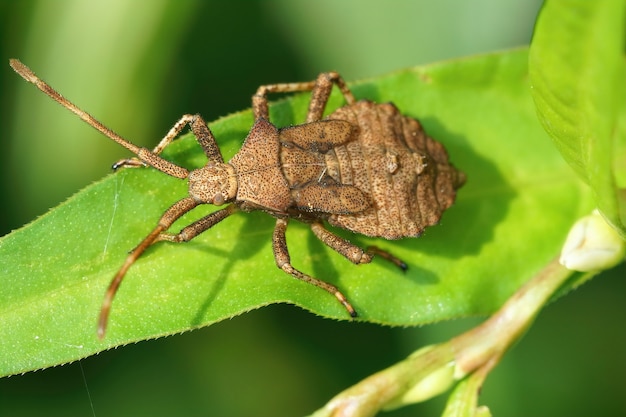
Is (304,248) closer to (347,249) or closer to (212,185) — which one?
(347,249)

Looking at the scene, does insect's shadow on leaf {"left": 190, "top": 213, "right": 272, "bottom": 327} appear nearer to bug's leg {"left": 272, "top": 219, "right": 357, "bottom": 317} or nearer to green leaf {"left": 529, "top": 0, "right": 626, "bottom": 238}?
bug's leg {"left": 272, "top": 219, "right": 357, "bottom": 317}

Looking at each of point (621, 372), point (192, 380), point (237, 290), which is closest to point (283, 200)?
point (237, 290)

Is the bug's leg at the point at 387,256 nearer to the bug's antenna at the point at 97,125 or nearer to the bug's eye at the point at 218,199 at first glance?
the bug's eye at the point at 218,199

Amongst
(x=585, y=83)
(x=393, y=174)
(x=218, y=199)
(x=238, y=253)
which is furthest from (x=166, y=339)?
(x=585, y=83)

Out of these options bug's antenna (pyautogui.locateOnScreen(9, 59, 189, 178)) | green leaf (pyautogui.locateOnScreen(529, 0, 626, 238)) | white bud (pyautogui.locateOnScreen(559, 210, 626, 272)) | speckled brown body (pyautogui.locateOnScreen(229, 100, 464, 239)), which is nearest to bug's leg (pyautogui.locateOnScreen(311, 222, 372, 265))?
speckled brown body (pyautogui.locateOnScreen(229, 100, 464, 239))

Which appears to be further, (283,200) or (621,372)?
(621,372)

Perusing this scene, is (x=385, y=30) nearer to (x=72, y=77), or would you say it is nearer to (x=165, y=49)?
(x=165, y=49)
